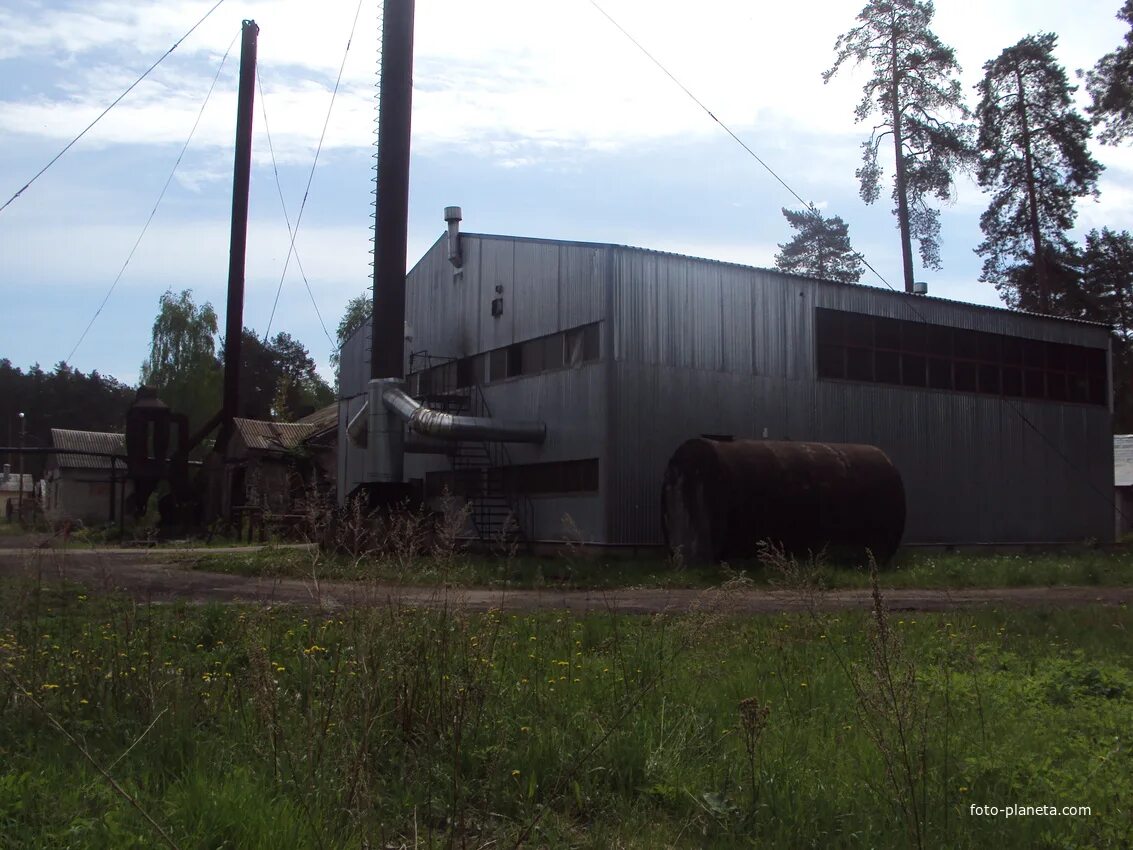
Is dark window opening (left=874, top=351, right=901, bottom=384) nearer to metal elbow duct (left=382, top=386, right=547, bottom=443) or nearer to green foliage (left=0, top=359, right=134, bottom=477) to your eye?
metal elbow duct (left=382, top=386, right=547, bottom=443)

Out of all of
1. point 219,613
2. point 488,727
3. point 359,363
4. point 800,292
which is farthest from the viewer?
point 359,363

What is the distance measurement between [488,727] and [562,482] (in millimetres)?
17218

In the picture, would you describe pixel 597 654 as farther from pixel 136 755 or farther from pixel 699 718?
pixel 136 755

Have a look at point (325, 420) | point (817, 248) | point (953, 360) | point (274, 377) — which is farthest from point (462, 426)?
point (274, 377)

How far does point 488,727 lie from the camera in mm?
4863

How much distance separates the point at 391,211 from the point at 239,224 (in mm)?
16301

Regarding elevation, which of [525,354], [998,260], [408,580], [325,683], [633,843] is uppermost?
[998,260]

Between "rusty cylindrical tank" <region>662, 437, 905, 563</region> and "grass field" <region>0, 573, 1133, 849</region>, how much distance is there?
11594 mm

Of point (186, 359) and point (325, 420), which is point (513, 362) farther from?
point (186, 359)

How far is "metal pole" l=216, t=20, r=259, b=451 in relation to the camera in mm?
37406

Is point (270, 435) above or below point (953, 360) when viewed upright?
below

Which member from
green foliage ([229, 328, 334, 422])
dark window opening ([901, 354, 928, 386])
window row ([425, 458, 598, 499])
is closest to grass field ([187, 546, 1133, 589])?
window row ([425, 458, 598, 499])

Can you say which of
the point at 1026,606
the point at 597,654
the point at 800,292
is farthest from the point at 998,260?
the point at 597,654

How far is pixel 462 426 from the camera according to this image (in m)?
22.1
